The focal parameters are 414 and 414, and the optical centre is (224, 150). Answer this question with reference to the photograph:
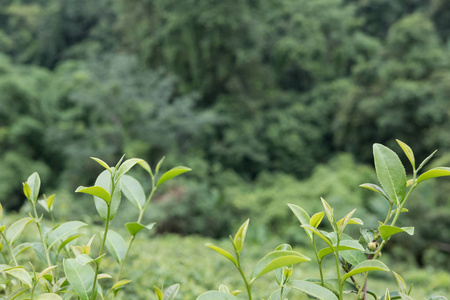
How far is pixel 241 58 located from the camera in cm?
753

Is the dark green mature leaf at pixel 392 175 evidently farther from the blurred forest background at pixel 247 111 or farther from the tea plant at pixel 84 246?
the blurred forest background at pixel 247 111

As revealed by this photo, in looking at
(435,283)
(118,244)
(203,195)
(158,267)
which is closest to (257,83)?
(203,195)

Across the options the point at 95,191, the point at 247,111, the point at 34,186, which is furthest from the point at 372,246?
the point at 247,111

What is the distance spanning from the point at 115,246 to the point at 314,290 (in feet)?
0.95

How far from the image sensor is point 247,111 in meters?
7.91

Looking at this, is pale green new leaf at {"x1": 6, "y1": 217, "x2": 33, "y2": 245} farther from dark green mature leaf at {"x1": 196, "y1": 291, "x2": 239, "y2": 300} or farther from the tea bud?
the tea bud

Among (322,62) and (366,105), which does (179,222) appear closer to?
(366,105)

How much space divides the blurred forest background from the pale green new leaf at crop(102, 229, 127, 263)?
4.01 meters

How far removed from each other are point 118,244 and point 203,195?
525cm

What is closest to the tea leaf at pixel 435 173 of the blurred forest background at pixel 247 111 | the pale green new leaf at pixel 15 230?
the pale green new leaf at pixel 15 230

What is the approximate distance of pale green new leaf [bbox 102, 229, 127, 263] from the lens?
554mm

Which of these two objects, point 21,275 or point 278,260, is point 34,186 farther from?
point 278,260

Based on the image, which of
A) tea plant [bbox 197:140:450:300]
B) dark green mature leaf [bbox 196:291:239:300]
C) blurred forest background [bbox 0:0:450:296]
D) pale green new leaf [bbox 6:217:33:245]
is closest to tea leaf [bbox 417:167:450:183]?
tea plant [bbox 197:140:450:300]

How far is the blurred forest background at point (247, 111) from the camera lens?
18.4ft
